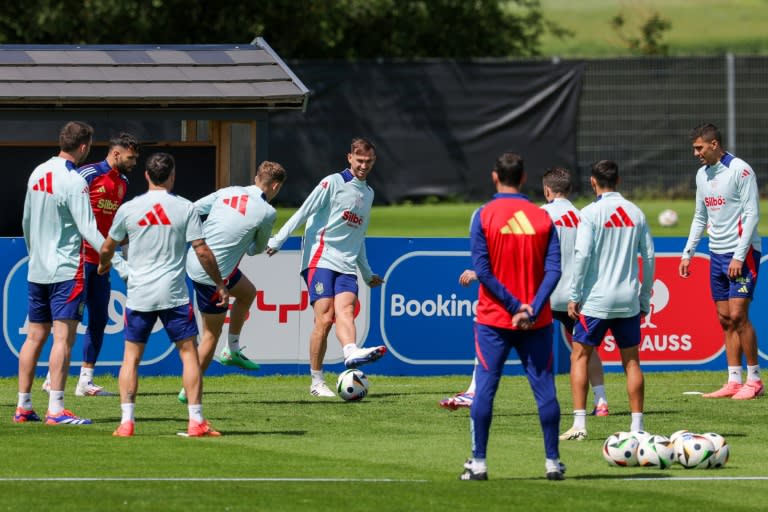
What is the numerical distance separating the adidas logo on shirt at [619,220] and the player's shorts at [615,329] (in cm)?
63

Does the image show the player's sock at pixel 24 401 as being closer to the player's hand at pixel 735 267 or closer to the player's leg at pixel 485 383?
the player's leg at pixel 485 383

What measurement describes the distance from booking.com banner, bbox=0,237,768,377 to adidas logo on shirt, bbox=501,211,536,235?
6.15 metres

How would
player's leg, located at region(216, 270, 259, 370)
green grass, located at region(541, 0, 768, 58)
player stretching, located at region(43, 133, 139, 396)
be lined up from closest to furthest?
player stretching, located at region(43, 133, 139, 396), player's leg, located at region(216, 270, 259, 370), green grass, located at region(541, 0, 768, 58)

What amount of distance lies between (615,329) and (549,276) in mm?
2123

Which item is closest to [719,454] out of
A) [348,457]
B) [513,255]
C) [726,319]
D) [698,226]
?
[513,255]

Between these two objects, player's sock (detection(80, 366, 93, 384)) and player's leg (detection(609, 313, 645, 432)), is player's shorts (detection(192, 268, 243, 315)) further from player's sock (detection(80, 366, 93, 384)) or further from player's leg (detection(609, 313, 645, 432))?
player's leg (detection(609, 313, 645, 432))

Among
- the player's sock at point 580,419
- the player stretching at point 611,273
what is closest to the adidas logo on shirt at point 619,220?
the player stretching at point 611,273

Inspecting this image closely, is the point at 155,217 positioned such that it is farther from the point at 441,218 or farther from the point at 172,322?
the point at 441,218

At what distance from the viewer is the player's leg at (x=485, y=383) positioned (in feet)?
29.2

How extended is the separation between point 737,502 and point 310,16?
27.4 metres

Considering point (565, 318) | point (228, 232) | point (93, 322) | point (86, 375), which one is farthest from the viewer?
point (86, 375)

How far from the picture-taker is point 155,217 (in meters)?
10.3

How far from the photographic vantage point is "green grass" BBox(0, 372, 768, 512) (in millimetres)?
8422

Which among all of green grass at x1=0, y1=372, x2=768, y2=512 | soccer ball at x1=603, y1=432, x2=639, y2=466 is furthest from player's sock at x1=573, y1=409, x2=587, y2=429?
soccer ball at x1=603, y1=432, x2=639, y2=466
